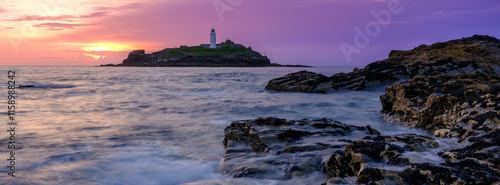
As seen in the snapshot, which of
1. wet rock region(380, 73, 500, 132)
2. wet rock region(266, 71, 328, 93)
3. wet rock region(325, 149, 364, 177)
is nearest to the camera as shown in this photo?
wet rock region(325, 149, 364, 177)

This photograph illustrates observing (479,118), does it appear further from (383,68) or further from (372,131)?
(383,68)

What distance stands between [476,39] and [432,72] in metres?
11.2

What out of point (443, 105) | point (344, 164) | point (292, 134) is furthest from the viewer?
point (443, 105)

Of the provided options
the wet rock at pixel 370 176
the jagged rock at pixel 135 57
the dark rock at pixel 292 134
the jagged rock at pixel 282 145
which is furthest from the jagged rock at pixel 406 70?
the jagged rock at pixel 135 57

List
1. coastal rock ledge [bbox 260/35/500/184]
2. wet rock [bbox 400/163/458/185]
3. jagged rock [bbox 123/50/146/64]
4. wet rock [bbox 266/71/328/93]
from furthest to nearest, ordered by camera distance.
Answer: jagged rock [bbox 123/50/146/64] < wet rock [bbox 266/71/328/93] < coastal rock ledge [bbox 260/35/500/184] < wet rock [bbox 400/163/458/185]

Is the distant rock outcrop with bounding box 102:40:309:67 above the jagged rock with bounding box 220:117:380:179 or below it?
above

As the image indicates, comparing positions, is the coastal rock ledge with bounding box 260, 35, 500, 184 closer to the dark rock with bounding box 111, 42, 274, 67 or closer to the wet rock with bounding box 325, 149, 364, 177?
the wet rock with bounding box 325, 149, 364, 177

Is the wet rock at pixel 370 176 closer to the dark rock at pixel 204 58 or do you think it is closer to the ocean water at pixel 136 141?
the ocean water at pixel 136 141

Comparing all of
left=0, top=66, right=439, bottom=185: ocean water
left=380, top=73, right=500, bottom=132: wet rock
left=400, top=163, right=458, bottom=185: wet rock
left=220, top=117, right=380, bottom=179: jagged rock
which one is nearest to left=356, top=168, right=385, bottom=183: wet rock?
left=400, top=163, right=458, bottom=185: wet rock

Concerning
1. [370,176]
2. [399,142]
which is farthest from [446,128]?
[370,176]

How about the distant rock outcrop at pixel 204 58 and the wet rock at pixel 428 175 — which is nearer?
the wet rock at pixel 428 175

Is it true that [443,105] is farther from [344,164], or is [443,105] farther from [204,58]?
[204,58]

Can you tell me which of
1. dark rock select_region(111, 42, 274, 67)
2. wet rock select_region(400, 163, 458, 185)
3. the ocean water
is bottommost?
the ocean water

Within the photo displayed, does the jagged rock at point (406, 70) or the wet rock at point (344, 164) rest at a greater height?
the jagged rock at point (406, 70)
